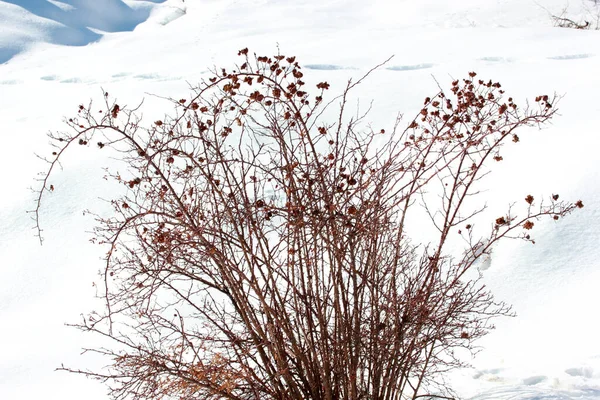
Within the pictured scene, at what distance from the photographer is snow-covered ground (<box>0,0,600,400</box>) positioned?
4.24m

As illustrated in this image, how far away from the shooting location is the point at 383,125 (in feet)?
22.9

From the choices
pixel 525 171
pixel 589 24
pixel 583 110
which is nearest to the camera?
pixel 525 171

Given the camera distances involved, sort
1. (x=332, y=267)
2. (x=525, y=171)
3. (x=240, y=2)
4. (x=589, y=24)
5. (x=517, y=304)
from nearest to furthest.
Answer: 1. (x=332, y=267)
2. (x=517, y=304)
3. (x=525, y=171)
4. (x=589, y=24)
5. (x=240, y=2)

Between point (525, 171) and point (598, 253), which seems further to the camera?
point (525, 171)

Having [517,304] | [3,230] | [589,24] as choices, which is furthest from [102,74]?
[589,24]

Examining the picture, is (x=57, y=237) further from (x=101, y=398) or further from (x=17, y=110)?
(x=17, y=110)

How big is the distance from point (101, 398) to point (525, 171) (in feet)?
15.1

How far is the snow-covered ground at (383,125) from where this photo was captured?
4.24 m

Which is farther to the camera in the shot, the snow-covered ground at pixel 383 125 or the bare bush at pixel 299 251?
the snow-covered ground at pixel 383 125

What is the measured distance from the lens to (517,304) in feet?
14.9

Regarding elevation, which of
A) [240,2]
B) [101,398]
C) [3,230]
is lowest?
[101,398]

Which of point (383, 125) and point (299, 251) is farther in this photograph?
point (383, 125)

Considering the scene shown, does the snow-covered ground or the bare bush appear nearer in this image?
the bare bush

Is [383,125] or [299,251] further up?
[383,125]
